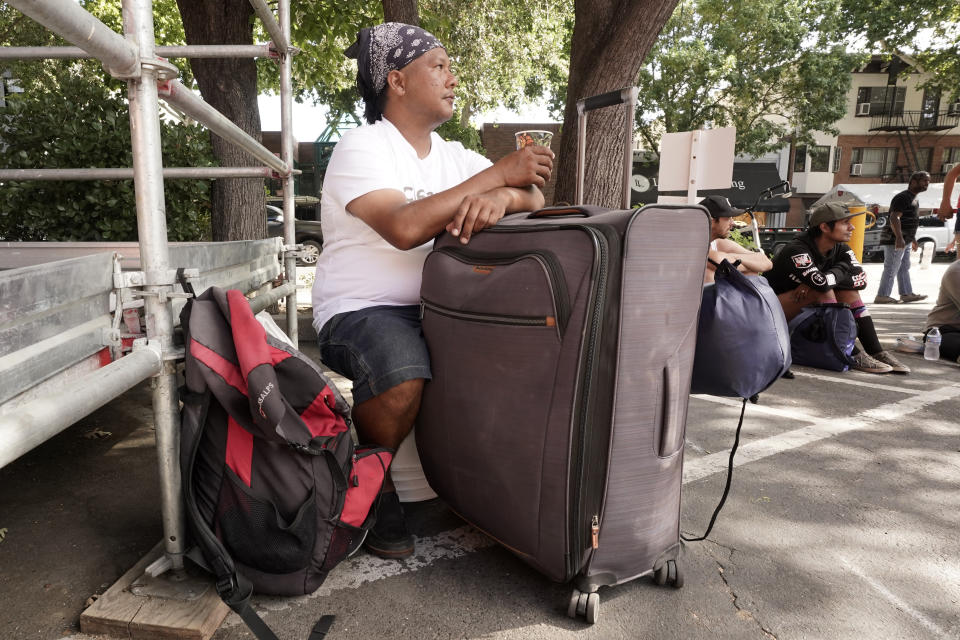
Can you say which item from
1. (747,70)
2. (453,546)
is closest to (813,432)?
(453,546)

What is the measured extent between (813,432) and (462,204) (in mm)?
2683

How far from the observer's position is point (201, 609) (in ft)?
5.34

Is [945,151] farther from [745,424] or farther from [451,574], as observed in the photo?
[451,574]

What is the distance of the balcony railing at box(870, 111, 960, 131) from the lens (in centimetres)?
3425

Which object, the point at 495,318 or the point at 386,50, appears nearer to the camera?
the point at 495,318

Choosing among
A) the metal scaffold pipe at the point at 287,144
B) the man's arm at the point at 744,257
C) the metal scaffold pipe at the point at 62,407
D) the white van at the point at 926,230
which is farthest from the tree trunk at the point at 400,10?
the white van at the point at 926,230

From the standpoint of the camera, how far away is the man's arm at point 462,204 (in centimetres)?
190

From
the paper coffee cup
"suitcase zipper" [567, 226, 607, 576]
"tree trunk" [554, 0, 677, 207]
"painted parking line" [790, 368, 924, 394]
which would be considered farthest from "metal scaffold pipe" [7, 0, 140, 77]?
"painted parking line" [790, 368, 924, 394]

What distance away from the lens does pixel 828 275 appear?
514 centimetres

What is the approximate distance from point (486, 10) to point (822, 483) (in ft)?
40.4

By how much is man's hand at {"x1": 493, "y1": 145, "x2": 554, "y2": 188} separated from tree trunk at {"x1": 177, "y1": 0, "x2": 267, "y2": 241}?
13.6 ft

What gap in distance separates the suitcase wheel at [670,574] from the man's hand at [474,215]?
3.63 ft

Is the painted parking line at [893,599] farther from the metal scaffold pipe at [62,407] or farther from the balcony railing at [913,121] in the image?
the balcony railing at [913,121]

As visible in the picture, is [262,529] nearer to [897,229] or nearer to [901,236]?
[897,229]
